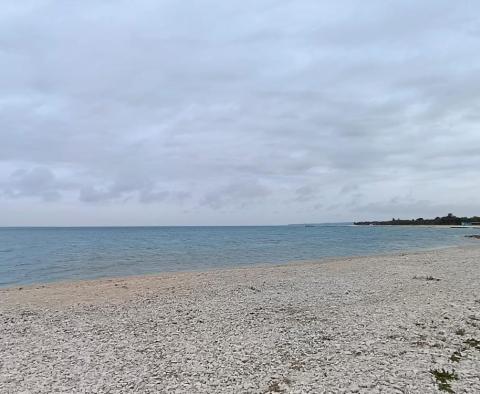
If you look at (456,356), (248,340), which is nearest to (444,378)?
(456,356)

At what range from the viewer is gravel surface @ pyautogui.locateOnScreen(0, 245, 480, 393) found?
752cm

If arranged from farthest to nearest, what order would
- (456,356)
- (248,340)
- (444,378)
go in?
(248,340), (456,356), (444,378)

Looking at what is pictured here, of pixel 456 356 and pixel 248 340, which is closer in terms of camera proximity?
pixel 456 356

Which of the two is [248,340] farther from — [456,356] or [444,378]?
[456,356]

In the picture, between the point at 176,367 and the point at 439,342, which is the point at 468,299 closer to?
the point at 439,342

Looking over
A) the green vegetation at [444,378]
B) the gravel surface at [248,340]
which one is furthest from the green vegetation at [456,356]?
the green vegetation at [444,378]

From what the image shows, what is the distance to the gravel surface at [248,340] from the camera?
24.7 feet

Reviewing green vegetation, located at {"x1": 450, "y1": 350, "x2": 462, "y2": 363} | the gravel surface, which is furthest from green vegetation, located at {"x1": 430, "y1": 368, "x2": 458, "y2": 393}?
green vegetation, located at {"x1": 450, "y1": 350, "x2": 462, "y2": 363}

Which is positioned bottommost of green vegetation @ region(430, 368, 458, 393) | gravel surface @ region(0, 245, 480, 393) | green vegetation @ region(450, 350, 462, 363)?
gravel surface @ region(0, 245, 480, 393)

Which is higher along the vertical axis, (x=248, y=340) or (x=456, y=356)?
(x=456, y=356)

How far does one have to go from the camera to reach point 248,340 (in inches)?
393

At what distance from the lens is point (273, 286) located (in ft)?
61.5

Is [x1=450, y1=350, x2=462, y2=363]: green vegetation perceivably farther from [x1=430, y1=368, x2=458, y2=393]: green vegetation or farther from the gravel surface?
[x1=430, y1=368, x2=458, y2=393]: green vegetation

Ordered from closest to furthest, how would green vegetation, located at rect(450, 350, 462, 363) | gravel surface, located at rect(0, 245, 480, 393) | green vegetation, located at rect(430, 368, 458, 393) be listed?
green vegetation, located at rect(430, 368, 458, 393) → gravel surface, located at rect(0, 245, 480, 393) → green vegetation, located at rect(450, 350, 462, 363)
